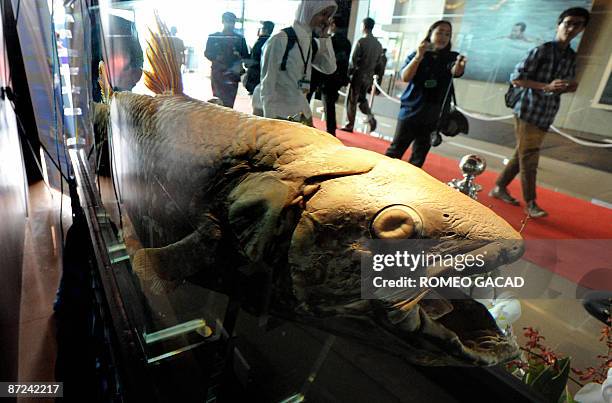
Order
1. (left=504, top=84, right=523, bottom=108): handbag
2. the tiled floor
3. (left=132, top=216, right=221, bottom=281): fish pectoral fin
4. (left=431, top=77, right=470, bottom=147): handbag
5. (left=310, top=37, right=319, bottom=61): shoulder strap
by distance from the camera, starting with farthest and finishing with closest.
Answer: the tiled floor < (left=504, top=84, right=523, bottom=108): handbag < (left=431, top=77, right=470, bottom=147): handbag < (left=310, top=37, right=319, bottom=61): shoulder strap < (left=132, top=216, right=221, bottom=281): fish pectoral fin

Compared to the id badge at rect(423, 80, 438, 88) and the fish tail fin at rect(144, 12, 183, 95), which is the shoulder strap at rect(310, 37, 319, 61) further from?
the fish tail fin at rect(144, 12, 183, 95)

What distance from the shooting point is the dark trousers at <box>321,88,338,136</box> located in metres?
0.98

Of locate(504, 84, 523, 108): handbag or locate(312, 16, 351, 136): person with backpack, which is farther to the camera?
locate(504, 84, 523, 108): handbag

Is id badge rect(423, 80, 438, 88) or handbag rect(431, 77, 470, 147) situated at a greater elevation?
id badge rect(423, 80, 438, 88)

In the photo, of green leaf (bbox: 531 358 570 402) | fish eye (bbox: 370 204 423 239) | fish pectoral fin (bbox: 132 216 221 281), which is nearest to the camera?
fish eye (bbox: 370 204 423 239)

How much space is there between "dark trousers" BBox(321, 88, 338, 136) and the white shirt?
0.10 metres

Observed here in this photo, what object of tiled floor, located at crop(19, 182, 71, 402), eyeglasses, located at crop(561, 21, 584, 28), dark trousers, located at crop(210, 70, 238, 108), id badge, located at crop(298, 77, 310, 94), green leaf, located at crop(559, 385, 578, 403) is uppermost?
eyeglasses, located at crop(561, 21, 584, 28)

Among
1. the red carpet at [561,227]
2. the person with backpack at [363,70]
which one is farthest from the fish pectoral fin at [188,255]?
the person with backpack at [363,70]

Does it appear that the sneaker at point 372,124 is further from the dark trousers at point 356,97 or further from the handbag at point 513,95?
the handbag at point 513,95

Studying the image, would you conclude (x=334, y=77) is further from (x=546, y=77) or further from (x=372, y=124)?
(x=546, y=77)

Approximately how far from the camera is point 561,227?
1.26 metres

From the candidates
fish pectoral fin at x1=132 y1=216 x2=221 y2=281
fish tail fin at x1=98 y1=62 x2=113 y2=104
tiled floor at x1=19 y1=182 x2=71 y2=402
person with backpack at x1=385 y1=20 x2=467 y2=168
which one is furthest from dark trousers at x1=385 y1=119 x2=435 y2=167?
tiled floor at x1=19 y1=182 x2=71 y2=402

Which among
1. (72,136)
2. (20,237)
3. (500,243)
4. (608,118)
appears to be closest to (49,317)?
(20,237)

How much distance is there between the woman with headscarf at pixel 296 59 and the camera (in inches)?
32.9
